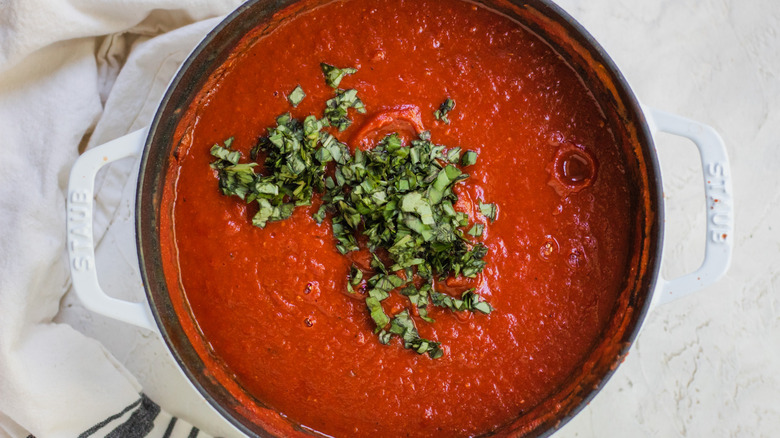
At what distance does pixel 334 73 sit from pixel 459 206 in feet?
1.80

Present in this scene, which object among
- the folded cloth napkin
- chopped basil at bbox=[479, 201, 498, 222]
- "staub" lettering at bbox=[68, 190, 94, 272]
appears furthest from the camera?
the folded cloth napkin

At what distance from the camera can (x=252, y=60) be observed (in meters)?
1.99

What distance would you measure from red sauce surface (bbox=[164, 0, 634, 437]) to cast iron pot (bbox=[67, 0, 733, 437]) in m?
0.05

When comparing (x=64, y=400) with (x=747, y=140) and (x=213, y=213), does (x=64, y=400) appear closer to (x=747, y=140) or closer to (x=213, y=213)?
(x=213, y=213)

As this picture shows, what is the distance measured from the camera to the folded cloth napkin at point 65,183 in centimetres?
219

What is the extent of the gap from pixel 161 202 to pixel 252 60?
0.52m

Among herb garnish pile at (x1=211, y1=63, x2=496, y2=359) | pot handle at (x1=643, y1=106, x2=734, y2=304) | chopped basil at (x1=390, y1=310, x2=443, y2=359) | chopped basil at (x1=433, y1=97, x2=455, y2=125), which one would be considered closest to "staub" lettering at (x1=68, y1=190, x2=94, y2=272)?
herb garnish pile at (x1=211, y1=63, x2=496, y2=359)

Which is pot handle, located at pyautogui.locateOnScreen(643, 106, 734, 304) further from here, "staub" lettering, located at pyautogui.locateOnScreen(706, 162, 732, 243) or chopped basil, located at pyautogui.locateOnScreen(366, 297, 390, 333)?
chopped basil, located at pyautogui.locateOnScreen(366, 297, 390, 333)

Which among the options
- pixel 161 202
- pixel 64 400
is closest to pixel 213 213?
pixel 161 202

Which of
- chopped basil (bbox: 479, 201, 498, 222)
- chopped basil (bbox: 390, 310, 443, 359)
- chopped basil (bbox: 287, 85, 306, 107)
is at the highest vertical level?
chopped basil (bbox: 287, 85, 306, 107)

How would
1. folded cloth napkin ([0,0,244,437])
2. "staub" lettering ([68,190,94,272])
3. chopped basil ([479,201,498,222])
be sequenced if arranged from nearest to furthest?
"staub" lettering ([68,190,94,272]) → chopped basil ([479,201,498,222]) → folded cloth napkin ([0,0,244,437])

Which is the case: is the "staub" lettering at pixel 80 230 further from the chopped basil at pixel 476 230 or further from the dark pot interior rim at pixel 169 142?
the chopped basil at pixel 476 230

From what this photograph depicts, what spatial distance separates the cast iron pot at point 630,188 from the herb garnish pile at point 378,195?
225 mm

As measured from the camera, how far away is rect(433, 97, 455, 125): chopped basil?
1.92m
